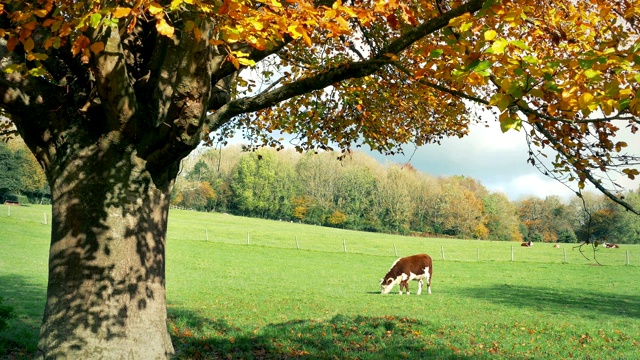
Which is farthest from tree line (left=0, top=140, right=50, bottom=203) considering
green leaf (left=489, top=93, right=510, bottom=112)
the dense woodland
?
green leaf (left=489, top=93, right=510, bottom=112)

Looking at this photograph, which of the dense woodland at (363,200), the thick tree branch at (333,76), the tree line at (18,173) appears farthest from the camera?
the dense woodland at (363,200)

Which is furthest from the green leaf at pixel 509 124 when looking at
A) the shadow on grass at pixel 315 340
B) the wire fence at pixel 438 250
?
the wire fence at pixel 438 250

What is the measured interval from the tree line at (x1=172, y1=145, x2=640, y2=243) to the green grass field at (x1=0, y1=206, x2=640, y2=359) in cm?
3644

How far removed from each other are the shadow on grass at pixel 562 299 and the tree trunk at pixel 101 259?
18764 millimetres

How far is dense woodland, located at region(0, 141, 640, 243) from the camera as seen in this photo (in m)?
89.8

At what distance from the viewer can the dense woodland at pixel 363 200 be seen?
89.8m

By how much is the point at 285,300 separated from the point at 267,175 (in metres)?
74.1

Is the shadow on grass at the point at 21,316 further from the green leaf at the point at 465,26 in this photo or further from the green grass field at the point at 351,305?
the green leaf at the point at 465,26

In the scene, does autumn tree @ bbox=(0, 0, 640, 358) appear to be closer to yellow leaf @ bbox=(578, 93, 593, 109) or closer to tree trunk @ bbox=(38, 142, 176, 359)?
tree trunk @ bbox=(38, 142, 176, 359)

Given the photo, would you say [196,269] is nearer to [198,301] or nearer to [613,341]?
[198,301]

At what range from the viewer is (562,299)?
81.1ft

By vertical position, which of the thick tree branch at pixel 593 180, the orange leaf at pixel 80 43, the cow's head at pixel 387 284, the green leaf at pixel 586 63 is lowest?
the cow's head at pixel 387 284

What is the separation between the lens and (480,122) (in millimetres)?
13242

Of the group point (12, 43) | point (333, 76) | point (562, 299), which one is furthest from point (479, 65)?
point (562, 299)
